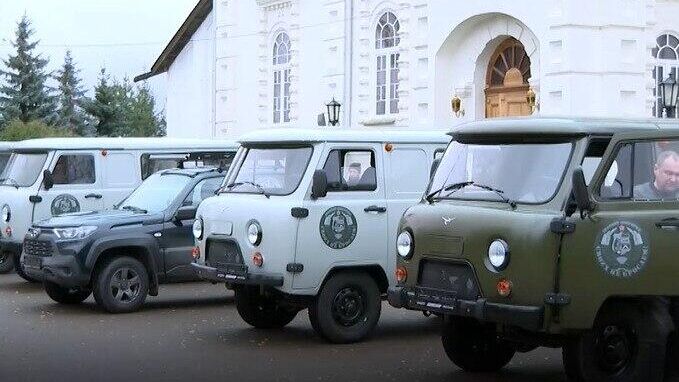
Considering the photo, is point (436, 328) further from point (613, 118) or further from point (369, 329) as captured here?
point (613, 118)

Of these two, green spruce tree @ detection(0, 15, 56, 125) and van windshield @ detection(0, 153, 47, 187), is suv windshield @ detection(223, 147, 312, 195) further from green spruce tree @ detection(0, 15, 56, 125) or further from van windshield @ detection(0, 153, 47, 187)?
green spruce tree @ detection(0, 15, 56, 125)

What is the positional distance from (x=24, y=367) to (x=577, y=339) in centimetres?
520

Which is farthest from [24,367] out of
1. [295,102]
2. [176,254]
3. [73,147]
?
[295,102]

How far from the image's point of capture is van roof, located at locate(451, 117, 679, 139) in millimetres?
10555

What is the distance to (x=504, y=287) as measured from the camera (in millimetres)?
10289

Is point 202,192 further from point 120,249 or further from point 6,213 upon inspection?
point 6,213

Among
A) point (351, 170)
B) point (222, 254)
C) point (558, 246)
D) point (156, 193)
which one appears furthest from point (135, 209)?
point (558, 246)

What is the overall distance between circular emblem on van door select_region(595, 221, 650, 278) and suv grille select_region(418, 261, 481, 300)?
105cm

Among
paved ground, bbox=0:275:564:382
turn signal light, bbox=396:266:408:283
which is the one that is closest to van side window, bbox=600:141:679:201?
A: turn signal light, bbox=396:266:408:283

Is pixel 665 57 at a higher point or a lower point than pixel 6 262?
higher

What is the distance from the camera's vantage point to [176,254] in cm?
1702

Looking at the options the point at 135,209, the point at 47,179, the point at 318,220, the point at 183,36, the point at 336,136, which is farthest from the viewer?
the point at 183,36

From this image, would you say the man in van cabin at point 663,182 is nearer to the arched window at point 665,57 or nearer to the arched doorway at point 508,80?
the arched window at point 665,57

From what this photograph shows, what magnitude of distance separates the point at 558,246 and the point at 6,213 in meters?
12.5
